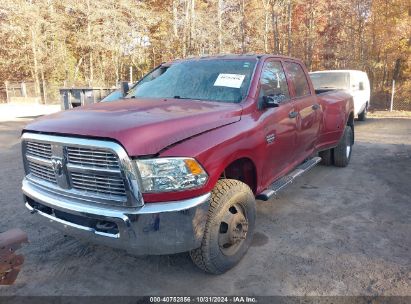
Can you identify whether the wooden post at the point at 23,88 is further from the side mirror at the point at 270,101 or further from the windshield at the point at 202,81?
the side mirror at the point at 270,101

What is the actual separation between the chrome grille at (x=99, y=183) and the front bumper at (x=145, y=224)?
0.11 metres

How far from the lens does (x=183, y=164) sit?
2631 mm

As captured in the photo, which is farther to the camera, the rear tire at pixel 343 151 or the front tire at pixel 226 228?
the rear tire at pixel 343 151

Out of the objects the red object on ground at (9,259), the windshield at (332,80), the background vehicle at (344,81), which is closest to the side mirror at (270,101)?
the red object on ground at (9,259)

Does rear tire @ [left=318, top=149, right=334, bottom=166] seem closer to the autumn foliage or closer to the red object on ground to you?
the red object on ground

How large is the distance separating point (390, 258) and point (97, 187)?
109 inches

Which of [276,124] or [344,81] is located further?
[344,81]

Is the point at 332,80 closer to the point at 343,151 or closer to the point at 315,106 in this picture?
the point at 343,151

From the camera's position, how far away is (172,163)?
8.52 ft

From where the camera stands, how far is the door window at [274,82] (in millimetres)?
3859

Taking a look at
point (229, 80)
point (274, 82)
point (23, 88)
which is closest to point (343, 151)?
point (274, 82)

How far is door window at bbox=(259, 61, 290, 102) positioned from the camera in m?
3.86

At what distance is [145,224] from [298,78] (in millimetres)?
3295

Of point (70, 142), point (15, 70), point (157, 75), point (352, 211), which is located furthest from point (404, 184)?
point (15, 70)
